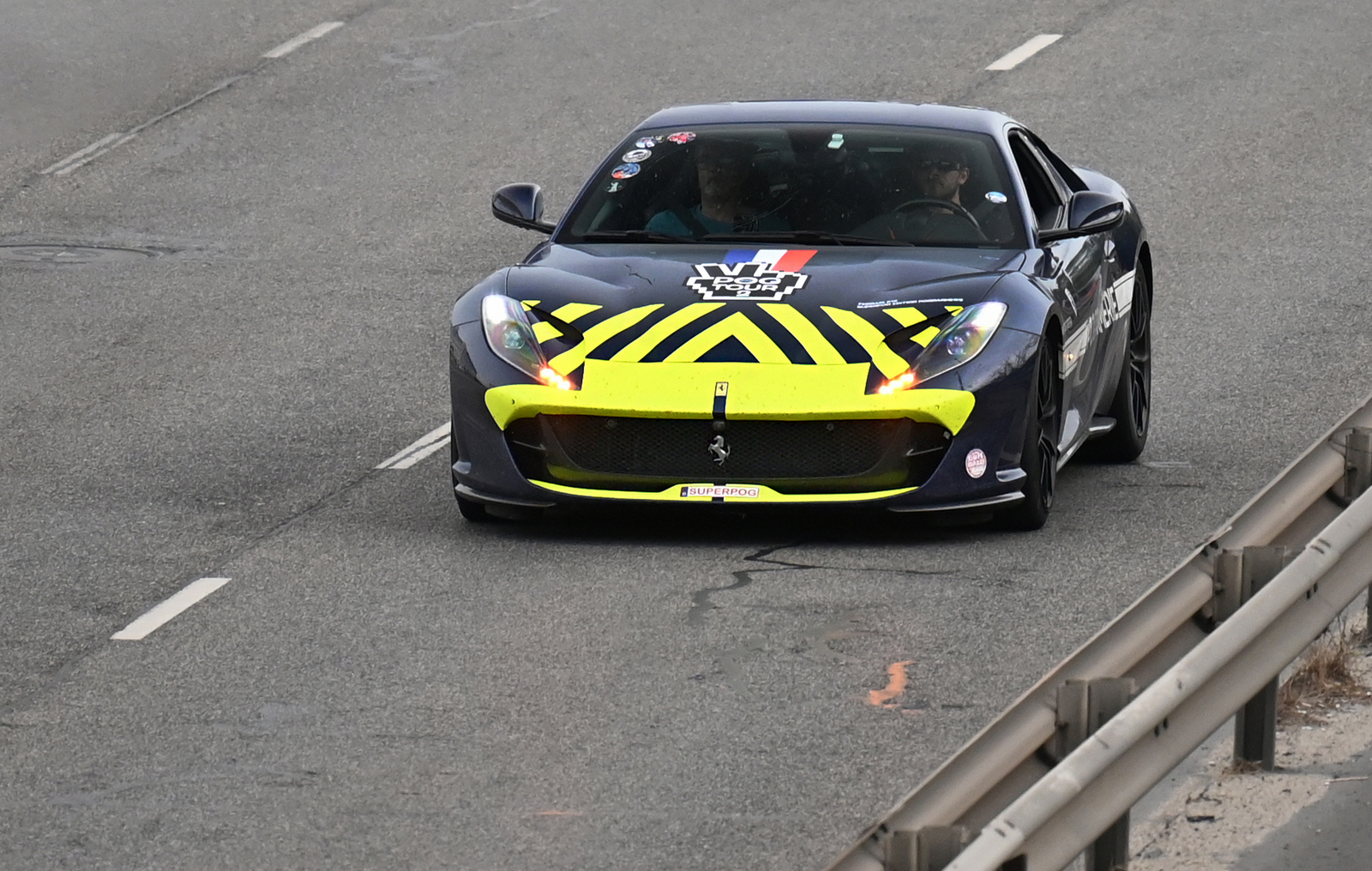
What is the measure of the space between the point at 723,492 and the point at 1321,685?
2.47m

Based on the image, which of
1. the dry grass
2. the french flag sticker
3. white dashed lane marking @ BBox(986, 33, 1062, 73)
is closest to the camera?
the dry grass

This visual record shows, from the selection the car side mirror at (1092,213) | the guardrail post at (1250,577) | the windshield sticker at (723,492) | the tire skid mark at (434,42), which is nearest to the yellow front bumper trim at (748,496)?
the windshield sticker at (723,492)

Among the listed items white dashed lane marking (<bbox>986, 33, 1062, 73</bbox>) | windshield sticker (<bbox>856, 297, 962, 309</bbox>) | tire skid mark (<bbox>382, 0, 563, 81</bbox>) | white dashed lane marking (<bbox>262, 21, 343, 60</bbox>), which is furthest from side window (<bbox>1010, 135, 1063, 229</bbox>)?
white dashed lane marking (<bbox>262, 21, 343, 60</bbox>)

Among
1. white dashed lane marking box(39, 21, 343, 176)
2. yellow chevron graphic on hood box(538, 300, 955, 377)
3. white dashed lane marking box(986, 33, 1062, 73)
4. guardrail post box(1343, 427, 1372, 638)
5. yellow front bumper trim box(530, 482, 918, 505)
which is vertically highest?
guardrail post box(1343, 427, 1372, 638)

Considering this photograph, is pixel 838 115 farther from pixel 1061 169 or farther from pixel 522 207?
pixel 1061 169

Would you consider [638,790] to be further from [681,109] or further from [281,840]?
[681,109]

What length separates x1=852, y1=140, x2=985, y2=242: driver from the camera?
9.72 m

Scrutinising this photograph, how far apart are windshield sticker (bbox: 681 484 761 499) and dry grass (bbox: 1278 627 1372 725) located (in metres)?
2.19

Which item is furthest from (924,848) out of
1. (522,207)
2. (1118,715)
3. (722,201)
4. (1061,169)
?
(1061,169)

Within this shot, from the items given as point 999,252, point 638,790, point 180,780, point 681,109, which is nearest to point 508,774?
point 638,790

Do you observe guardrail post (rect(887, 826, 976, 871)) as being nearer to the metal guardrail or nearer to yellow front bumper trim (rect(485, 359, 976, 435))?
the metal guardrail

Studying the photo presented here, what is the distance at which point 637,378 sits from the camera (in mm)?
8656

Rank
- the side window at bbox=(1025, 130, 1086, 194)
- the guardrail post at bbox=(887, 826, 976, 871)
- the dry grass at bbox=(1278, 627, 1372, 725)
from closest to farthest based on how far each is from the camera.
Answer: the guardrail post at bbox=(887, 826, 976, 871) → the dry grass at bbox=(1278, 627, 1372, 725) → the side window at bbox=(1025, 130, 1086, 194)

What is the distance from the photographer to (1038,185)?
10.4 meters
